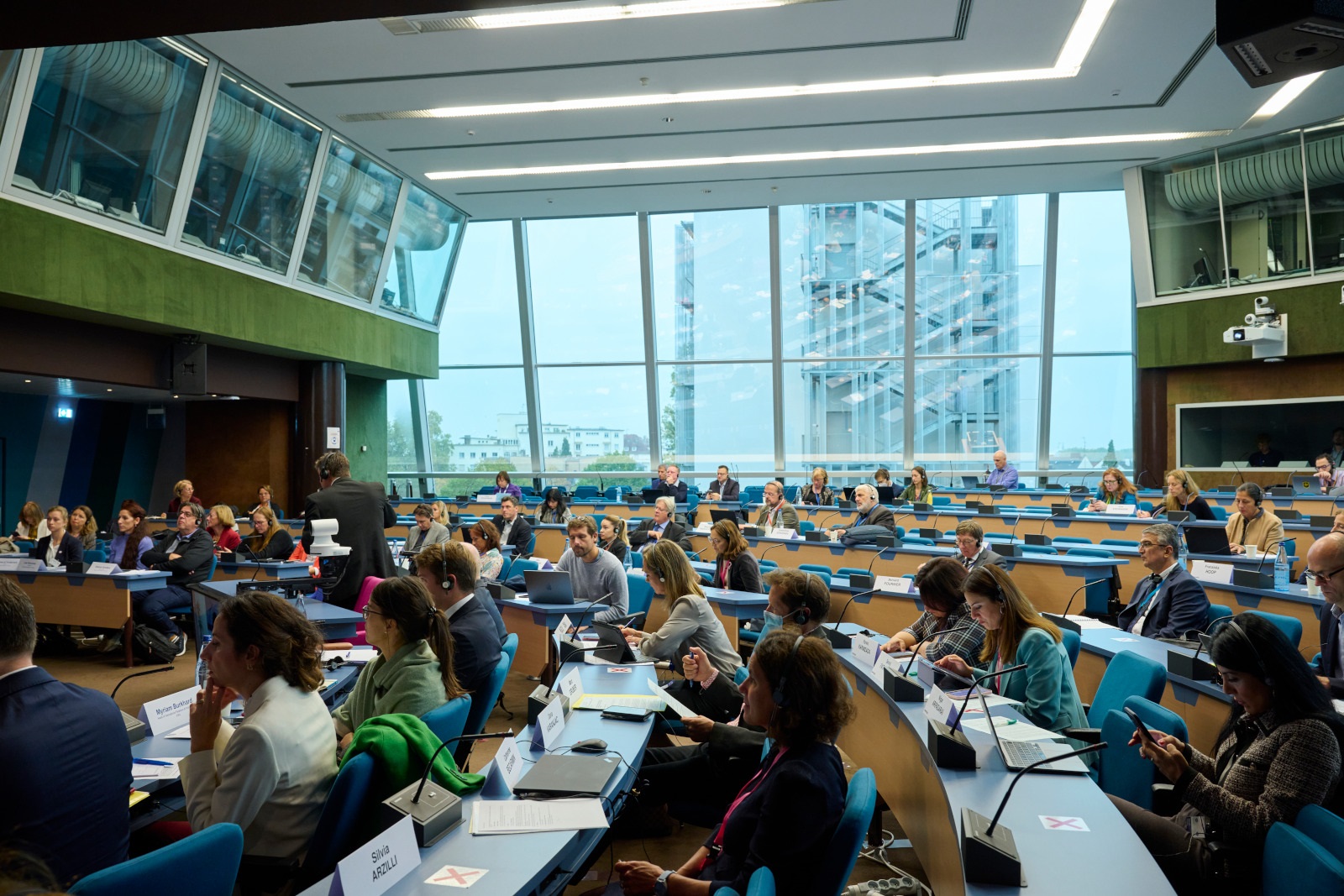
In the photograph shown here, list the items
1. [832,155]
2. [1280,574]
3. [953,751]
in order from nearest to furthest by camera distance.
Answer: [953,751]
[1280,574]
[832,155]

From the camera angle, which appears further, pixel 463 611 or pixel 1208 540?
pixel 1208 540

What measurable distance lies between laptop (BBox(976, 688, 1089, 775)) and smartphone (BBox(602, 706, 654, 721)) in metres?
1.10

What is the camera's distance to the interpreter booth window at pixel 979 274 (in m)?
13.3

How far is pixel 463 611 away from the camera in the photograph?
3506 millimetres

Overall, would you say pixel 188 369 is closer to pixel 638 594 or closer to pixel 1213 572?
pixel 638 594

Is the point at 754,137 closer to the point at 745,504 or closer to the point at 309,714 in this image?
the point at 745,504

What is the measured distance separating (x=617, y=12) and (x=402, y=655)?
6090mm

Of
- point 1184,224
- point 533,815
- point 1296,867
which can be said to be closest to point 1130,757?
point 1296,867

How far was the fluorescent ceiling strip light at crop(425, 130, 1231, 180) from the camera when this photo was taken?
34.5 feet

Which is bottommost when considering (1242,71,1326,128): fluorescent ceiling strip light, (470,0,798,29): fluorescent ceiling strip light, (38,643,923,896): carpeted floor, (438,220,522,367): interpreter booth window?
(38,643,923,896): carpeted floor

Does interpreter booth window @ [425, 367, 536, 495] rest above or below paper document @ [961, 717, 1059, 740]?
above

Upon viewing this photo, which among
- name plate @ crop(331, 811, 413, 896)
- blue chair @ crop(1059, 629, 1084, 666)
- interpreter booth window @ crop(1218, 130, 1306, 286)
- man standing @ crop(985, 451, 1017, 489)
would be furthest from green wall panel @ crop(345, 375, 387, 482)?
interpreter booth window @ crop(1218, 130, 1306, 286)

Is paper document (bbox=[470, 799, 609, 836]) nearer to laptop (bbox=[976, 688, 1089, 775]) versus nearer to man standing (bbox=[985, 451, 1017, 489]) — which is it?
laptop (bbox=[976, 688, 1089, 775])

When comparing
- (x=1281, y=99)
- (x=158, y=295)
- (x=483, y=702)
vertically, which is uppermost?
(x=1281, y=99)
